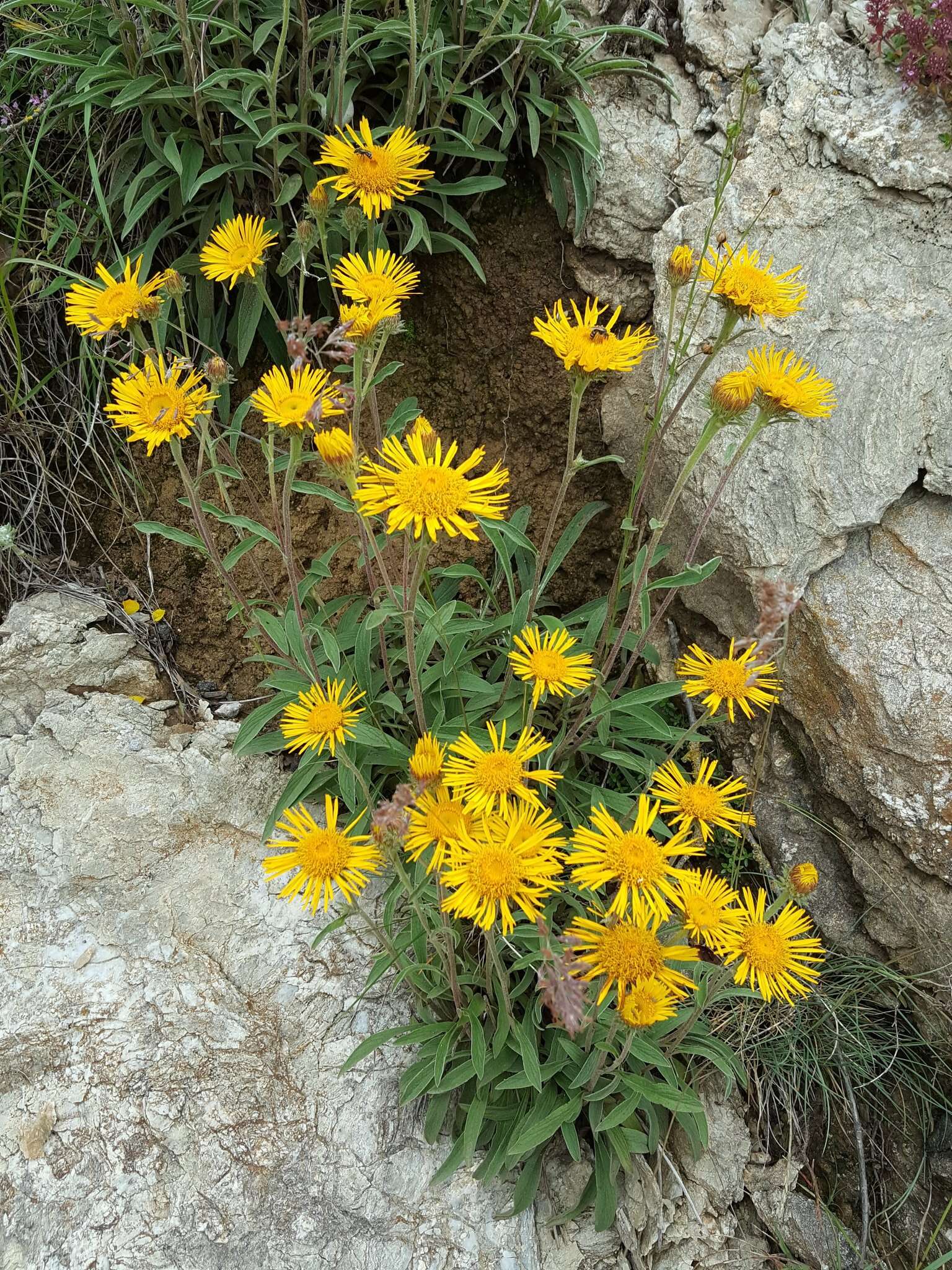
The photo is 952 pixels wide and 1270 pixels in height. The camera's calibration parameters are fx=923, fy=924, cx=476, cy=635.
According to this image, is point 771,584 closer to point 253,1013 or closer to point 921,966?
point 921,966

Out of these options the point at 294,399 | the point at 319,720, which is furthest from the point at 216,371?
the point at 319,720

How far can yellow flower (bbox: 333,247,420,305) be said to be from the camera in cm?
219

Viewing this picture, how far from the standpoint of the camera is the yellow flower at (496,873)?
1.64m

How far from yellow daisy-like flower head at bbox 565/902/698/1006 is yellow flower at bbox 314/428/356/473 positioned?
3.25 feet

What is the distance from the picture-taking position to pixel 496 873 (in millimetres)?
1650

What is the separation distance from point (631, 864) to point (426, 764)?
1.37 feet

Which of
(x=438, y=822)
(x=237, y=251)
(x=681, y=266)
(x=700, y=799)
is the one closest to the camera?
(x=438, y=822)

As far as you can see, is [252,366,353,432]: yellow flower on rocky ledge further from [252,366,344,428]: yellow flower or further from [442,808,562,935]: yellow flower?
[442,808,562,935]: yellow flower

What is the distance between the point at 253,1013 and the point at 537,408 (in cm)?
204

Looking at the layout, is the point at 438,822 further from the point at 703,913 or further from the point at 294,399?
the point at 294,399

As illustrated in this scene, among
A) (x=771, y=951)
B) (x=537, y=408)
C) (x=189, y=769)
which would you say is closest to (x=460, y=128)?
(x=537, y=408)

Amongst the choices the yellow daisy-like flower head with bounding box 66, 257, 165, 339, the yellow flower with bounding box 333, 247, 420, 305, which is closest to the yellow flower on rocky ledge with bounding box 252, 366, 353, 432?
the yellow flower with bounding box 333, 247, 420, 305

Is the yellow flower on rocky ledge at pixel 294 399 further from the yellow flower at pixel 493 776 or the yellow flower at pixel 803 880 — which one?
the yellow flower at pixel 803 880

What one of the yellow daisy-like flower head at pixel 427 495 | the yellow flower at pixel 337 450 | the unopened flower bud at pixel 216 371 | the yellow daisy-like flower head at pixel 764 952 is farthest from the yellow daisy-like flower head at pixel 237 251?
the yellow daisy-like flower head at pixel 764 952
